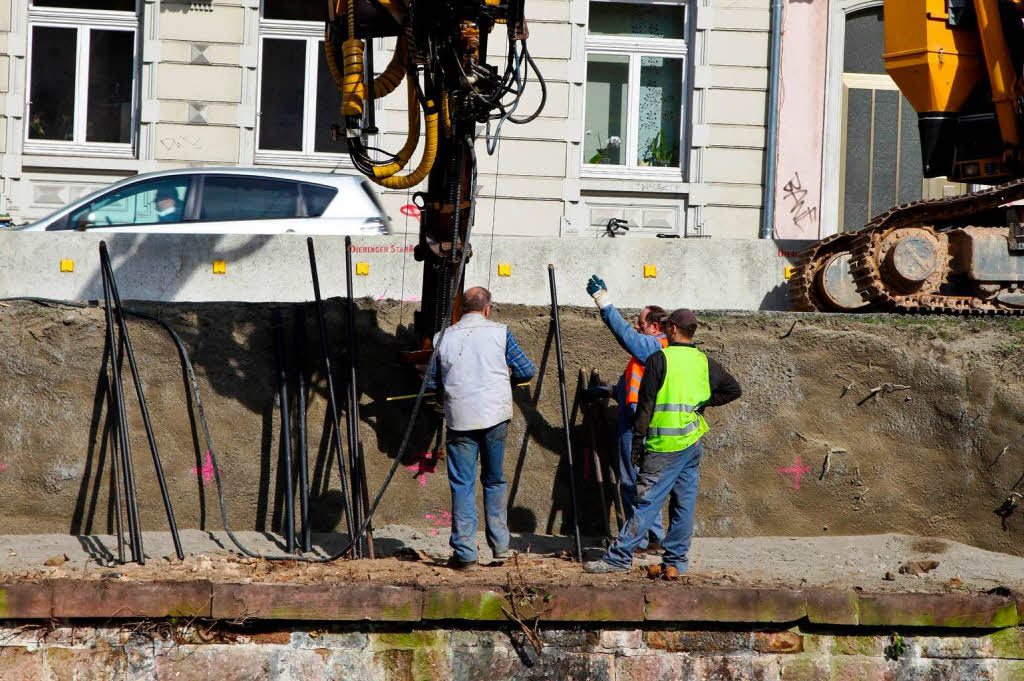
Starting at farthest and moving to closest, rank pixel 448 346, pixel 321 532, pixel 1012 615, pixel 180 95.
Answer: pixel 180 95 < pixel 321 532 < pixel 448 346 < pixel 1012 615

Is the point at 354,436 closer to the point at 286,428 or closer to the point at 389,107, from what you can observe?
the point at 286,428

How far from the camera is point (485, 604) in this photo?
742 cm

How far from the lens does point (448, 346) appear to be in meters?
8.14

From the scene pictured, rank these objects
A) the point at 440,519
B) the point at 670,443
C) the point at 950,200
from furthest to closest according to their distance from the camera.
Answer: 1. the point at 950,200
2. the point at 440,519
3. the point at 670,443

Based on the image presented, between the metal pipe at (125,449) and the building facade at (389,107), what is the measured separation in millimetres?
6745

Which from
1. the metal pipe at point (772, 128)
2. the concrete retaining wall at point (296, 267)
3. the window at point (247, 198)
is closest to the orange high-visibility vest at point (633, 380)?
the concrete retaining wall at point (296, 267)

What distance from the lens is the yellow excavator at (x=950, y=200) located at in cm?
1046

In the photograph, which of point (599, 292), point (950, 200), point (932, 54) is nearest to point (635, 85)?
point (932, 54)

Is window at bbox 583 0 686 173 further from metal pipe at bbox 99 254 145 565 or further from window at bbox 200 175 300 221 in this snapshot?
metal pipe at bbox 99 254 145 565

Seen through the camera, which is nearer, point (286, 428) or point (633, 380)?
point (633, 380)

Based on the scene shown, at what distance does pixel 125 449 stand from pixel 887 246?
19.9 ft

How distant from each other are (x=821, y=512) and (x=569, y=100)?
7878 millimetres

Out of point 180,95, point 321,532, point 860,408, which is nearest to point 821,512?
point 860,408

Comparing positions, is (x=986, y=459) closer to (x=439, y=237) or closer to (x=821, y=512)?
(x=821, y=512)
